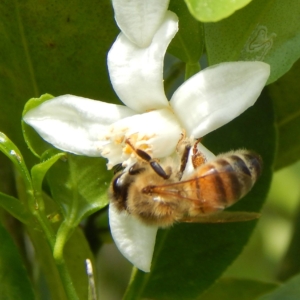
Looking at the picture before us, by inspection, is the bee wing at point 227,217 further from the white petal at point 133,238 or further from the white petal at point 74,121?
the white petal at point 74,121

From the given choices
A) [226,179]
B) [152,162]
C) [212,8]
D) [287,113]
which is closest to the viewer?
[212,8]

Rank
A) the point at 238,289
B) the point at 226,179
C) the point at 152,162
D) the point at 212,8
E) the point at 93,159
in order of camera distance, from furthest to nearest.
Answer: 1. the point at 238,289
2. the point at 93,159
3. the point at 152,162
4. the point at 226,179
5. the point at 212,8

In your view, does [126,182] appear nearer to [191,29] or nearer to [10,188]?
[191,29]

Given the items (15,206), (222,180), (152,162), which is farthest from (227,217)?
(15,206)

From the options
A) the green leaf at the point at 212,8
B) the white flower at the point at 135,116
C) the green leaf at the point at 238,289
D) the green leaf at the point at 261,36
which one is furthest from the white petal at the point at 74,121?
the green leaf at the point at 238,289

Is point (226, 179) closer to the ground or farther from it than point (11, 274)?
farther from it

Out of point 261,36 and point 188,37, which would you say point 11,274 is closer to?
point 188,37

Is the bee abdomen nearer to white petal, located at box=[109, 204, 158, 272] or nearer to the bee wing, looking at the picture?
the bee wing
